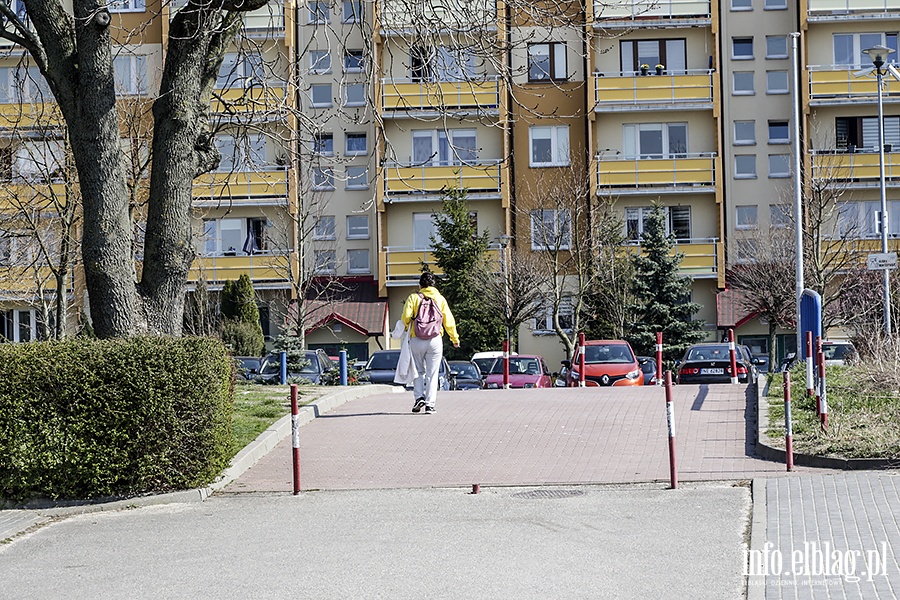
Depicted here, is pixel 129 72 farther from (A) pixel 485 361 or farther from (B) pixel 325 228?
(B) pixel 325 228

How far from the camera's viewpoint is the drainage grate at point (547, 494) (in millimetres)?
11398

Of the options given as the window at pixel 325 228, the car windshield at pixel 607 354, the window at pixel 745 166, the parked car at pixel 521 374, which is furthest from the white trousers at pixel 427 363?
the window at pixel 745 166

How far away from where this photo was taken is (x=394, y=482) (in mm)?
12703

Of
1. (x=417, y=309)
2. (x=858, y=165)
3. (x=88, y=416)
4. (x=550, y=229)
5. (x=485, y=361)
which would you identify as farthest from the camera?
(x=858, y=165)

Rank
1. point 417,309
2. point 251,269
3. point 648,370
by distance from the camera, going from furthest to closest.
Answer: point 251,269 → point 648,370 → point 417,309

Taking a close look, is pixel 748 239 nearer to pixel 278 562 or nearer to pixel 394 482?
pixel 394 482

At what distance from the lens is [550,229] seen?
4828cm

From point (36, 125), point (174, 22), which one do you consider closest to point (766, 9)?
point (36, 125)

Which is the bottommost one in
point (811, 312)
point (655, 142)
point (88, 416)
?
point (88, 416)

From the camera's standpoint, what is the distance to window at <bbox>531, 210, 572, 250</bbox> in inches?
1860

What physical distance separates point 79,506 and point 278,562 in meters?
3.66

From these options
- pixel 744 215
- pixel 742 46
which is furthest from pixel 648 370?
pixel 742 46

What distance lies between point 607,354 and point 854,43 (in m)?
26.0

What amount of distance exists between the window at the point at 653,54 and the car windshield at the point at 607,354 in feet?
70.7
